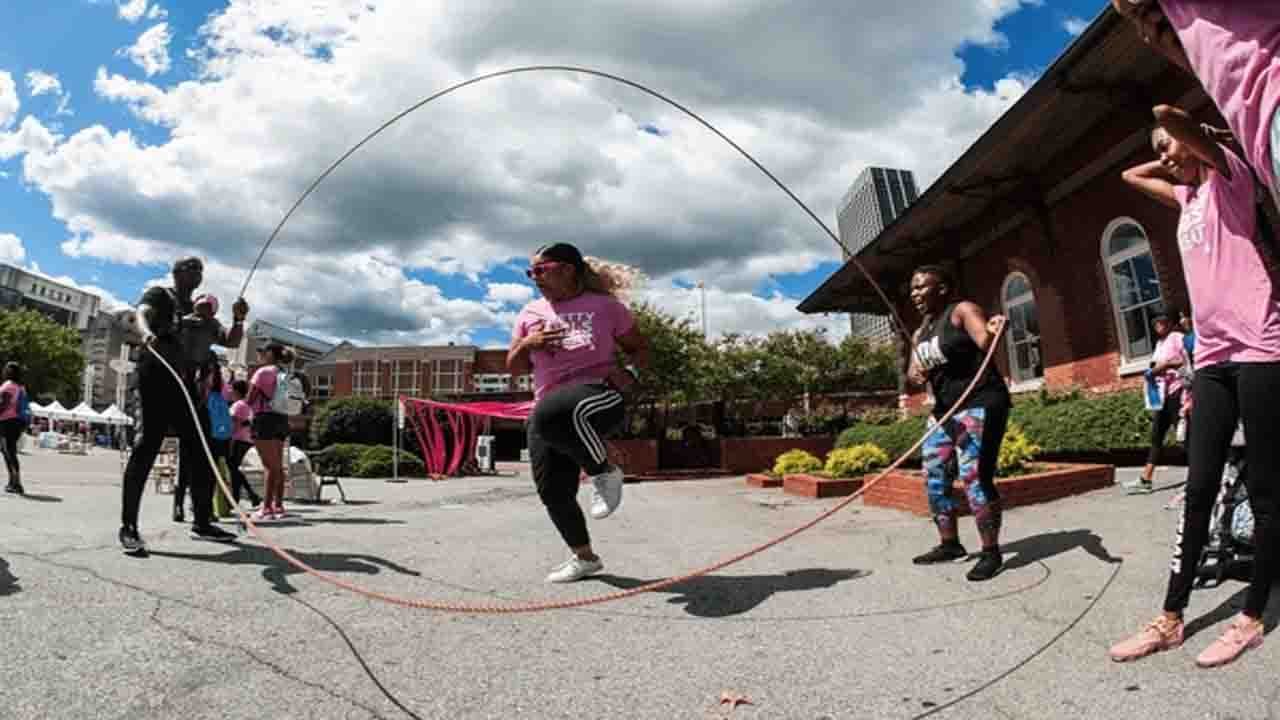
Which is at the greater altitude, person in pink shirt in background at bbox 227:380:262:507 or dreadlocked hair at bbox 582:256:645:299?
dreadlocked hair at bbox 582:256:645:299

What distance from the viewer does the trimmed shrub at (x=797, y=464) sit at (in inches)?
433

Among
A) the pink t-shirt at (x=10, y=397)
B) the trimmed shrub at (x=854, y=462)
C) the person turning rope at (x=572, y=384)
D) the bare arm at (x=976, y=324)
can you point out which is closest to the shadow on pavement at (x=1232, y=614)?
the bare arm at (x=976, y=324)

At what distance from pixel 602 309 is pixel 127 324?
3171 mm

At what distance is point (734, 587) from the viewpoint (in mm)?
3525

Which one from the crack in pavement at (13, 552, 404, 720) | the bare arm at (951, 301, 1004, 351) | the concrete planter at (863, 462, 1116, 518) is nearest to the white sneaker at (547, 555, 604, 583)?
the crack in pavement at (13, 552, 404, 720)

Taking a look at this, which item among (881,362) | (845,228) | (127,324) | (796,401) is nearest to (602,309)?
(127,324)

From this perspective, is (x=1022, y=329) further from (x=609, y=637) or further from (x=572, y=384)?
(x=609, y=637)

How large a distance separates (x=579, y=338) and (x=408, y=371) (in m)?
73.5

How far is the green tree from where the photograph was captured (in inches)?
2014

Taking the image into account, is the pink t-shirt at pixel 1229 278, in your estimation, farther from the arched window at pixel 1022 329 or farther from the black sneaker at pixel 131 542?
the arched window at pixel 1022 329

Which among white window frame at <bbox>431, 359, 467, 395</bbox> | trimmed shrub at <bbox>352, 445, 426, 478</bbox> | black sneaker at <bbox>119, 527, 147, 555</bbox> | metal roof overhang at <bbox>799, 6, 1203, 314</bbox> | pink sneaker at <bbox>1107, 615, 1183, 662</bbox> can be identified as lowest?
pink sneaker at <bbox>1107, 615, 1183, 662</bbox>

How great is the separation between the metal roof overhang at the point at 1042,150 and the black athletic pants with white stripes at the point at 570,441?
8.28m

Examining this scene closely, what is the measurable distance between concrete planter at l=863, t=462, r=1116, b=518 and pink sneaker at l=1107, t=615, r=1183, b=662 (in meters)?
Answer: 3.64

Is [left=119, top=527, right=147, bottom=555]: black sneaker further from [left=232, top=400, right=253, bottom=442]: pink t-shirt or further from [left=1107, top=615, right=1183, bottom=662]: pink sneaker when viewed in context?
[left=1107, top=615, right=1183, bottom=662]: pink sneaker
